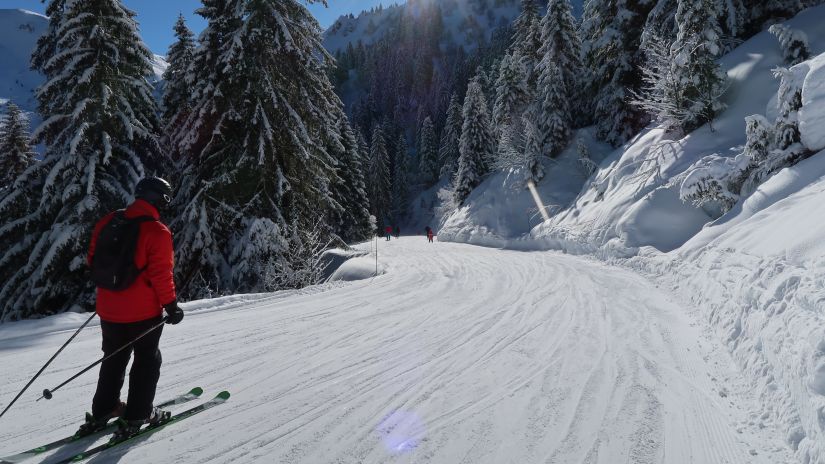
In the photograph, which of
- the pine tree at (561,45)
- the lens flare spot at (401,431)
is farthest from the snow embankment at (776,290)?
the pine tree at (561,45)

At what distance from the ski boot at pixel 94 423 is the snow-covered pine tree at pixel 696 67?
17270mm

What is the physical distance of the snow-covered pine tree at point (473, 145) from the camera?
39.4 m

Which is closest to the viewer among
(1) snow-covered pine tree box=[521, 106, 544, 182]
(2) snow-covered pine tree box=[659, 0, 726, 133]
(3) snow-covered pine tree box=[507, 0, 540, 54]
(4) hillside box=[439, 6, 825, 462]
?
(4) hillside box=[439, 6, 825, 462]

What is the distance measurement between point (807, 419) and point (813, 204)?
5134mm

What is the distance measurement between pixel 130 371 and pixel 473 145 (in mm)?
38499

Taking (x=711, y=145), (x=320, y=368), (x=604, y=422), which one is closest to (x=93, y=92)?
(x=320, y=368)

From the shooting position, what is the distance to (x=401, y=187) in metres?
71.0

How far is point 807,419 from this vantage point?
2.96 meters

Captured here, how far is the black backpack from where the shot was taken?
3.15m

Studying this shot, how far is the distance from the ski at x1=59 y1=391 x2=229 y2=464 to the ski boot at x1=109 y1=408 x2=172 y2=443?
3 centimetres

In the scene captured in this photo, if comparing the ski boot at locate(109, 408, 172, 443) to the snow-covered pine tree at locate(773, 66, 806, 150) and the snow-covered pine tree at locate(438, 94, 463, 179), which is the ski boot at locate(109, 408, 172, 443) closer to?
the snow-covered pine tree at locate(773, 66, 806, 150)

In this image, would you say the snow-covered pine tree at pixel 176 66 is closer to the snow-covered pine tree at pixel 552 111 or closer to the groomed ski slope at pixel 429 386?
the groomed ski slope at pixel 429 386

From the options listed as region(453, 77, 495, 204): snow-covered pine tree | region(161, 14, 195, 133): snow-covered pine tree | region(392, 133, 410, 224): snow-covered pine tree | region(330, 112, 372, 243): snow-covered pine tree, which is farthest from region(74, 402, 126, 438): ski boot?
region(392, 133, 410, 224): snow-covered pine tree

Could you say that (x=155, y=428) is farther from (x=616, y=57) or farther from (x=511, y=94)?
(x=511, y=94)
